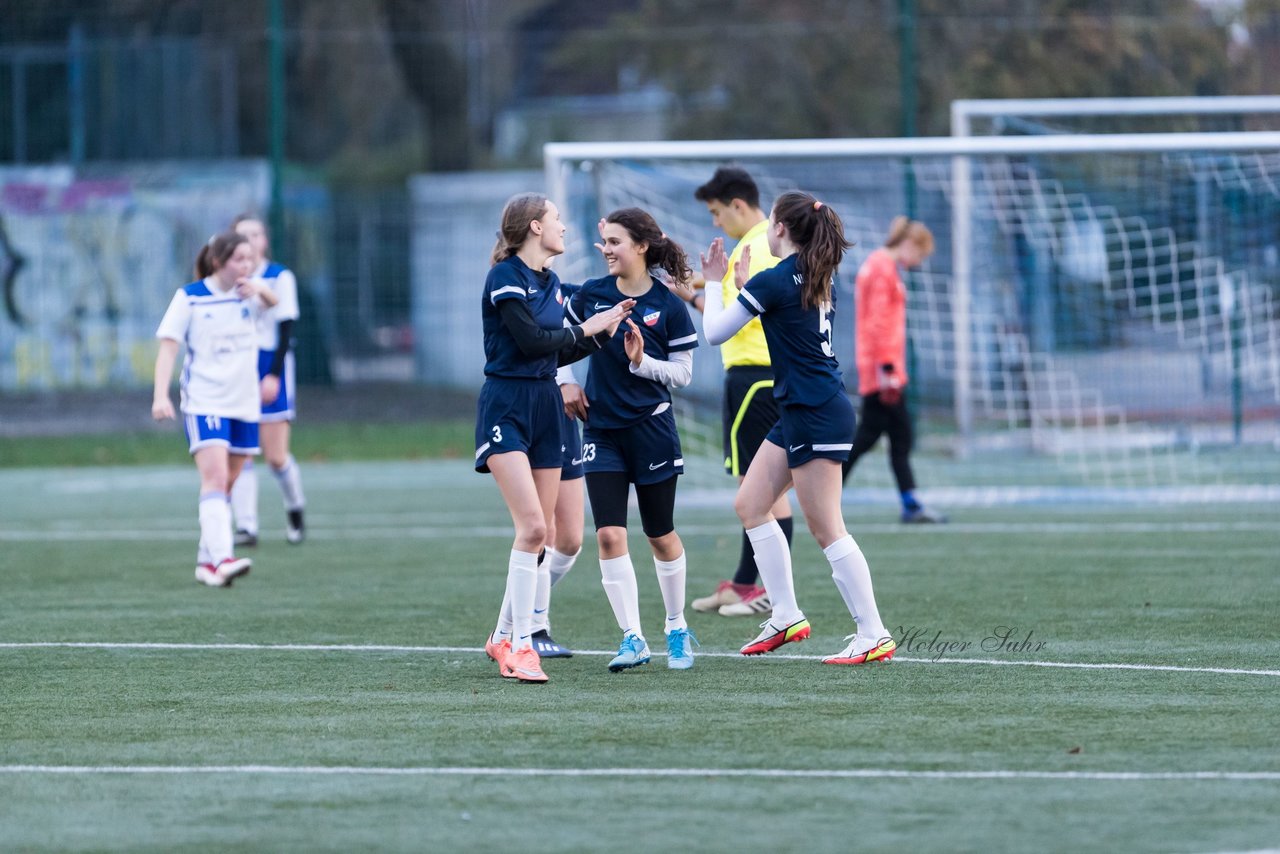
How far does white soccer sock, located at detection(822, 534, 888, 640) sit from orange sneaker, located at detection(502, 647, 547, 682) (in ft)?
3.97


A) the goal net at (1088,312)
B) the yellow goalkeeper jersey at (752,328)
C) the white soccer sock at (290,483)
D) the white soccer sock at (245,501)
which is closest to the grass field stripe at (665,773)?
the yellow goalkeeper jersey at (752,328)

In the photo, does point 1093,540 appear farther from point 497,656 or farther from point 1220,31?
point 1220,31

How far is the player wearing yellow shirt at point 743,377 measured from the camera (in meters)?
8.88

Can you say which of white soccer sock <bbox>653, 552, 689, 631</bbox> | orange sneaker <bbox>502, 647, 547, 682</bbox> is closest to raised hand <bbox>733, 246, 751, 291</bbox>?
white soccer sock <bbox>653, 552, 689, 631</bbox>

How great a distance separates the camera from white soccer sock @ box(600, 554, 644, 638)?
24.6 feet

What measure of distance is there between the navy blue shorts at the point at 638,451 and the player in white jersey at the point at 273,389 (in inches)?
177

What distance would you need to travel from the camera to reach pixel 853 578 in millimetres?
7504

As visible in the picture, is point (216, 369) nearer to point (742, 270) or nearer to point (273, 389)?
point (273, 389)

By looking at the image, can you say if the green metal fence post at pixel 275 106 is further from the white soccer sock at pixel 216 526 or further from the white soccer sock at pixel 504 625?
the white soccer sock at pixel 504 625

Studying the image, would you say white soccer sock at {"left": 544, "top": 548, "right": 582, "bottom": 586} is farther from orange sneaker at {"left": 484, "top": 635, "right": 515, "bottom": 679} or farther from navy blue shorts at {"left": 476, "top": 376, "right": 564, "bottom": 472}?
navy blue shorts at {"left": 476, "top": 376, "right": 564, "bottom": 472}

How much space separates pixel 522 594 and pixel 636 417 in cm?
83

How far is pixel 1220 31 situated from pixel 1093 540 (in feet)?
40.3

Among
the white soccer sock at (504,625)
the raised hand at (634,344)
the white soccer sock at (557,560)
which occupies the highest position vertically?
the raised hand at (634,344)

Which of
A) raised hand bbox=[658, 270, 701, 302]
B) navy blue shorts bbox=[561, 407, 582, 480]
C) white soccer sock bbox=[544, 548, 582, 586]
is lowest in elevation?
white soccer sock bbox=[544, 548, 582, 586]
